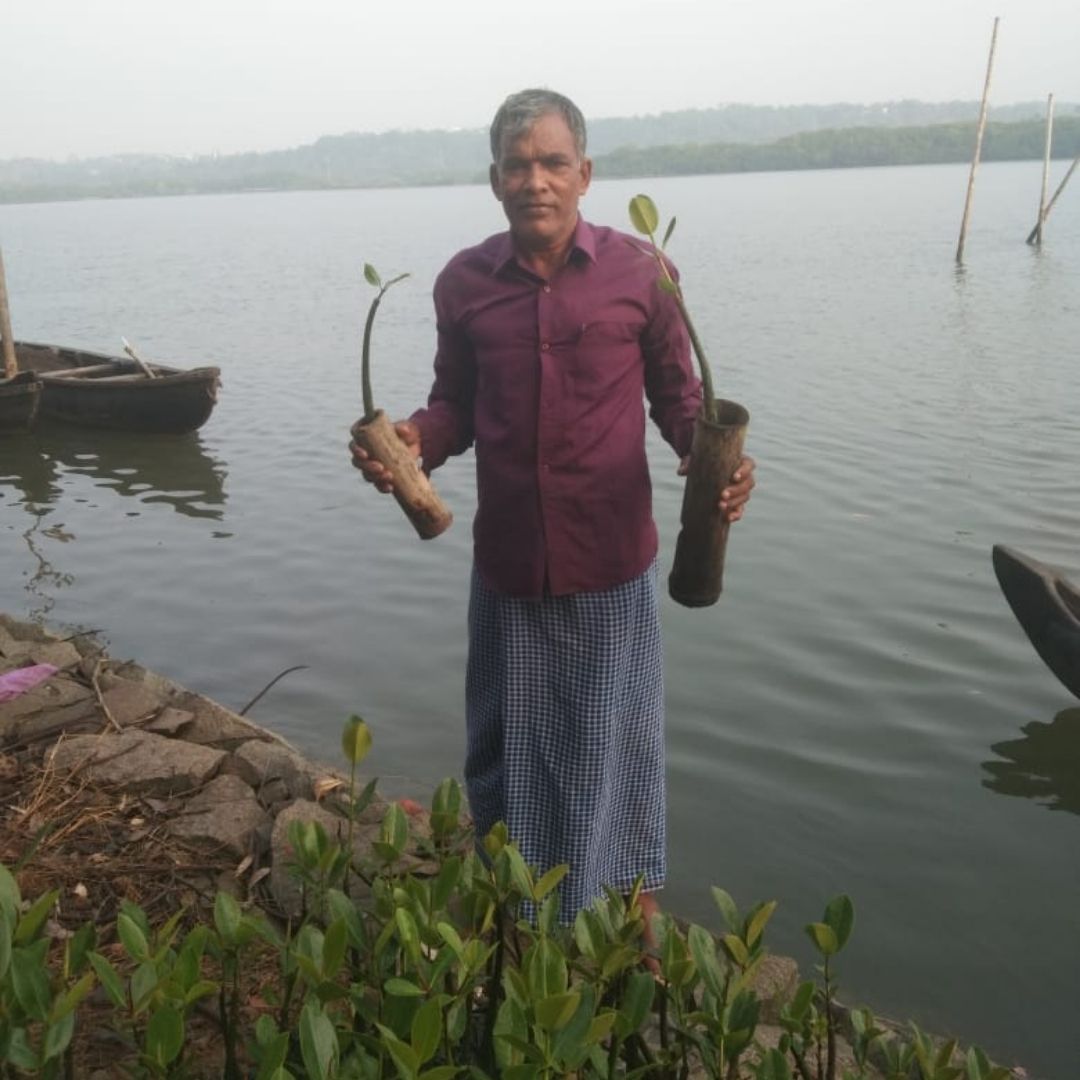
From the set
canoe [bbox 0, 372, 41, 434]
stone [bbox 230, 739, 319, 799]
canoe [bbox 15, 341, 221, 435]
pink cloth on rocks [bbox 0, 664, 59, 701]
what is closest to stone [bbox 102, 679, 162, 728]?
pink cloth on rocks [bbox 0, 664, 59, 701]

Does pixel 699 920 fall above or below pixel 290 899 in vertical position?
below

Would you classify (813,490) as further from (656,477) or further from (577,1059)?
(577,1059)

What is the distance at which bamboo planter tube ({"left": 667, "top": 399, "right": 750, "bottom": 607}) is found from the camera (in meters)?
2.42

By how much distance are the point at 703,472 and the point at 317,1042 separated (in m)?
1.42

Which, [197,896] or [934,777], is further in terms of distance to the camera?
[934,777]

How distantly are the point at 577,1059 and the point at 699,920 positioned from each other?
102 inches

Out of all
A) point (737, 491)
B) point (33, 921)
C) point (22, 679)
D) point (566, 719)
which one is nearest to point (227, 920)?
point (33, 921)

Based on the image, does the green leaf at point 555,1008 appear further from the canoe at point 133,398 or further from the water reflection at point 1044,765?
the canoe at point 133,398

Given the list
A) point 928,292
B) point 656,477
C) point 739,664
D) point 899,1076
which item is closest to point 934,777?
point 739,664

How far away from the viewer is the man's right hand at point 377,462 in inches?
101

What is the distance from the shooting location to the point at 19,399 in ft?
37.4

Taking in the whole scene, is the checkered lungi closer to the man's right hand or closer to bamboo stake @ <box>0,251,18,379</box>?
the man's right hand

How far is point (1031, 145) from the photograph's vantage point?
8425cm

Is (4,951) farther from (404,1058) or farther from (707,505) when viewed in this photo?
(707,505)
